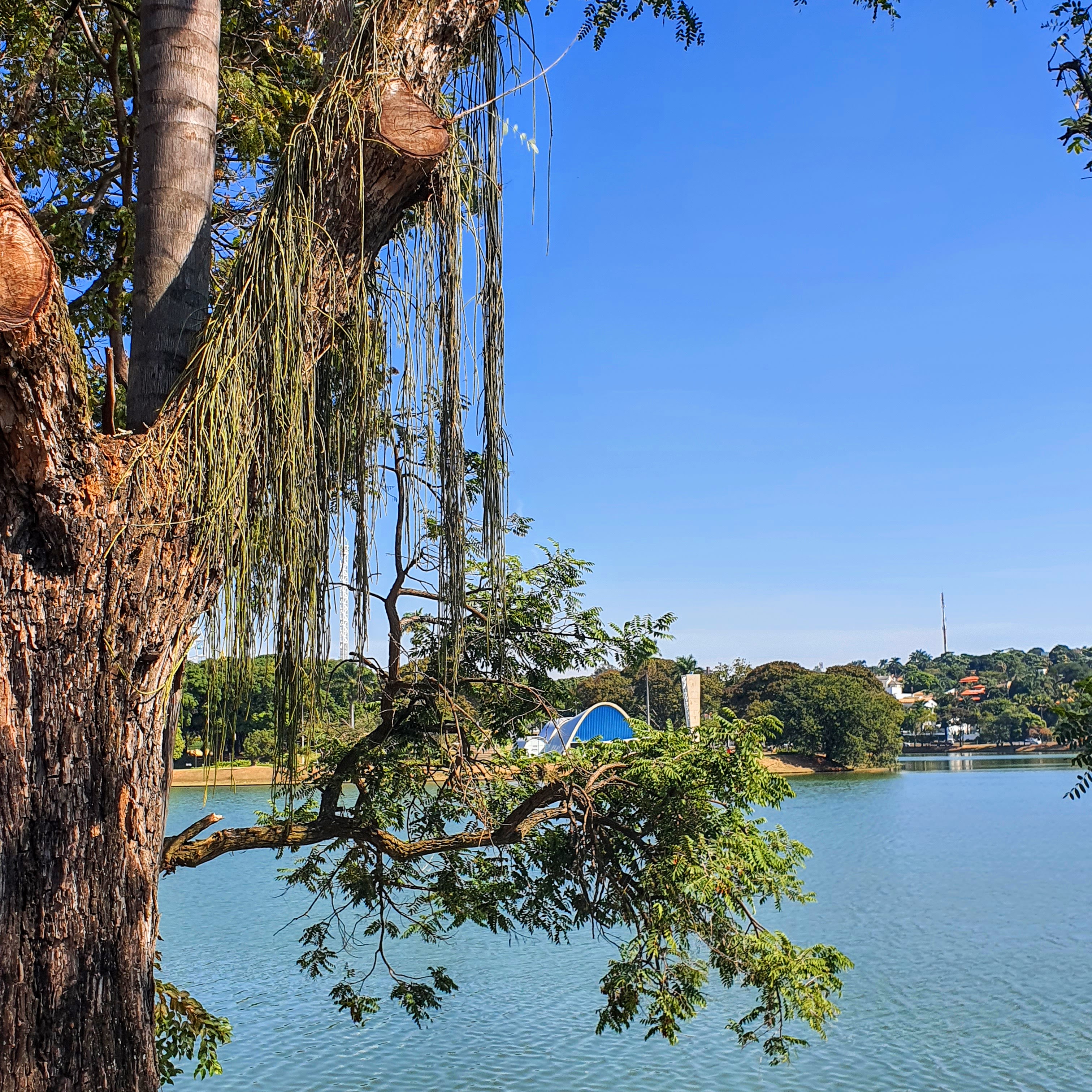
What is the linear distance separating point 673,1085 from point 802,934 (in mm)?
5136

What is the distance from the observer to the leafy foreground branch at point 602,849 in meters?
3.97

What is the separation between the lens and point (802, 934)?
40.7 feet

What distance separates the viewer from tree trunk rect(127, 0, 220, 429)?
2.26 metres

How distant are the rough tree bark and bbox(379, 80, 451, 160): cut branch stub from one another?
0.83 m

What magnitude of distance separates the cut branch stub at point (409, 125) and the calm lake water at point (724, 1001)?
3569 millimetres

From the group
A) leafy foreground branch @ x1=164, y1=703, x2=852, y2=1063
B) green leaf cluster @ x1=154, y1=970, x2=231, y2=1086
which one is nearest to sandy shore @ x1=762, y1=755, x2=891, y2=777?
leafy foreground branch @ x1=164, y1=703, x2=852, y2=1063

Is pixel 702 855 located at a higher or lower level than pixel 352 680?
lower

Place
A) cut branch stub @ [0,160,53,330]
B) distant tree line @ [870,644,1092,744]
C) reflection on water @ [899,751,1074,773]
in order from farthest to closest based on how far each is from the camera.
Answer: distant tree line @ [870,644,1092,744]
reflection on water @ [899,751,1074,773]
cut branch stub @ [0,160,53,330]

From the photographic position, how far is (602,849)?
4.00 m

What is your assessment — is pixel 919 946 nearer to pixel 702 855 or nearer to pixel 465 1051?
pixel 465 1051

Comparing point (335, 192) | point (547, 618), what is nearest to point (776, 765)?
point (547, 618)

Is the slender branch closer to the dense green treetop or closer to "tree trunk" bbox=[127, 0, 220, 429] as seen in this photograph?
"tree trunk" bbox=[127, 0, 220, 429]

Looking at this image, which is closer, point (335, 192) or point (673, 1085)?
point (335, 192)

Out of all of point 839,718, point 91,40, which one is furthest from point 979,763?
point 91,40
